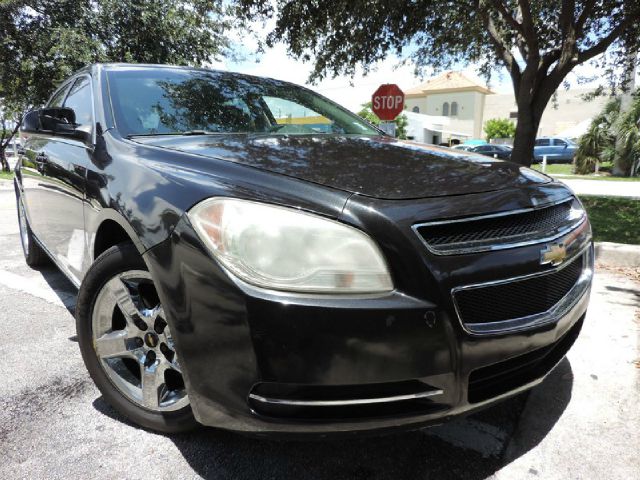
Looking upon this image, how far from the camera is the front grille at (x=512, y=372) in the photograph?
1.61 m

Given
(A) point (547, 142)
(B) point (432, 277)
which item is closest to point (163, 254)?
(B) point (432, 277)

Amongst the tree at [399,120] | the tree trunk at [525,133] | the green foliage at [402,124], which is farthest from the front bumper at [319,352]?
the green foliage at [402,124]

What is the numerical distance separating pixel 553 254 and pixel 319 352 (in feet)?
3.11

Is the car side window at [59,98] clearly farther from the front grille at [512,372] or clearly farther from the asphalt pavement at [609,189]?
the asphalt pavement at [609,189]

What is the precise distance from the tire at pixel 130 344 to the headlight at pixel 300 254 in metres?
0.57

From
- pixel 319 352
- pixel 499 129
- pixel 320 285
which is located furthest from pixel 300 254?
pixel 499 129

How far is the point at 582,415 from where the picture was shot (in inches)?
88.4

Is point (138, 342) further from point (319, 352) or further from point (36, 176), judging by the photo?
point (36, 176)

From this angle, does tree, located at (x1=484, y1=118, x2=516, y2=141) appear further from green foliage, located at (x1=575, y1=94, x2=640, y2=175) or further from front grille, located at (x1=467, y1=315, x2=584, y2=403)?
front grille, located at (x1=467, y1=315, x2=584, y2=403)

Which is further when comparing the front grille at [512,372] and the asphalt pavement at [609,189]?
the asphalt pavement at [609,189]

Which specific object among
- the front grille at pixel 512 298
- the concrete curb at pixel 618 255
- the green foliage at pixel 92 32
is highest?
the green foliage at pixel 92 32

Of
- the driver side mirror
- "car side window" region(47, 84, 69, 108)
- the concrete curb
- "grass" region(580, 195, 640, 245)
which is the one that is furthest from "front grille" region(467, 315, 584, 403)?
"grass" region(580, 195, 640, 245)

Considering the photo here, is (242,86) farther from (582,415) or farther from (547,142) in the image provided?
(547,142)

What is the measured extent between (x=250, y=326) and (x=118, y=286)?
85 centimetres
